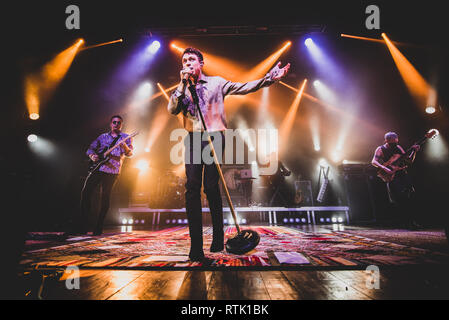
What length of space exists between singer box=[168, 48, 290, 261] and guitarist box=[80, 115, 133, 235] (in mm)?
2438

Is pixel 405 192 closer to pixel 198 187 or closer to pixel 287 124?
pixel 198 187

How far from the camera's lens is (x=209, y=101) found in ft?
6.06

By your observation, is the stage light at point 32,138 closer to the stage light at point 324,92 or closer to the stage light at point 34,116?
the stage light at point 34,116

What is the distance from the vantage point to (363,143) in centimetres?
746

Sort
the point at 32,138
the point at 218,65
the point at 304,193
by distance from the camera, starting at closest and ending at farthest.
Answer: the point at 32,138
the point at 218,65
the point at 304,193

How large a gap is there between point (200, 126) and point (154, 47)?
5931mm

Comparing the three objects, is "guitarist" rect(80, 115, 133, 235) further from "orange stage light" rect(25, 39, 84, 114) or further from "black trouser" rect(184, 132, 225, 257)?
"orange stage light" rect(25, 39, 84, 114)

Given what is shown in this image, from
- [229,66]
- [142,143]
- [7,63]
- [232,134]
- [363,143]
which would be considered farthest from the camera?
[232,134]

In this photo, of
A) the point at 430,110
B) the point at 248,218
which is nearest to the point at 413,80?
the point at 430,110

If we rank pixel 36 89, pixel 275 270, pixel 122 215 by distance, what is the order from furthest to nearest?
pixel 122 215
pixel 36 89
pixel 275 270

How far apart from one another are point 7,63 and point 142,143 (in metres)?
4.47

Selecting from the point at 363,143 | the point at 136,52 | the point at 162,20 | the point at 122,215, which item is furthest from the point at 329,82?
the point at 122,215

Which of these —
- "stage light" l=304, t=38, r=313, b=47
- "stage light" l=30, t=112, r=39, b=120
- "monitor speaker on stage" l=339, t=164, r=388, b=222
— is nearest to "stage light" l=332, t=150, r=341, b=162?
"monitor speaker on stage" l=339, t=164, r=388, b=222
